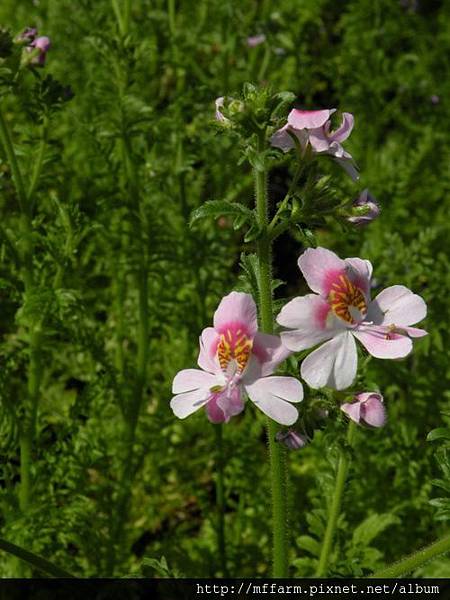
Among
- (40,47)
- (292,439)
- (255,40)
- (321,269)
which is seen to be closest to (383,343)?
(321,269)

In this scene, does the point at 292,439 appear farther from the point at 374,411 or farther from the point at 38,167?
the point at 38,167

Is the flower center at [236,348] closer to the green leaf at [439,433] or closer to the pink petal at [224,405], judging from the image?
the pink petal at [224,405]

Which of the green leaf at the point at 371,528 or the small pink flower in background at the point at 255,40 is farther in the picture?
the small pink flower in background at the point at 255,40

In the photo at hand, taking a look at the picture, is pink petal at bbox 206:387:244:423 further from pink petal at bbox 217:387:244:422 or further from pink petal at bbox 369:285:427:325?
pink petal at bbox 369:285:427:325

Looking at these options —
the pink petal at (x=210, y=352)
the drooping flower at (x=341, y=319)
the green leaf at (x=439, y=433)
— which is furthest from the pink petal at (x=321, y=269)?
the green leaf at (x=439, y=433)

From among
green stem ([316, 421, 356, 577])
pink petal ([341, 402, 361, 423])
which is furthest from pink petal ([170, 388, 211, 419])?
green stem ([316, 421, 356, 577])
